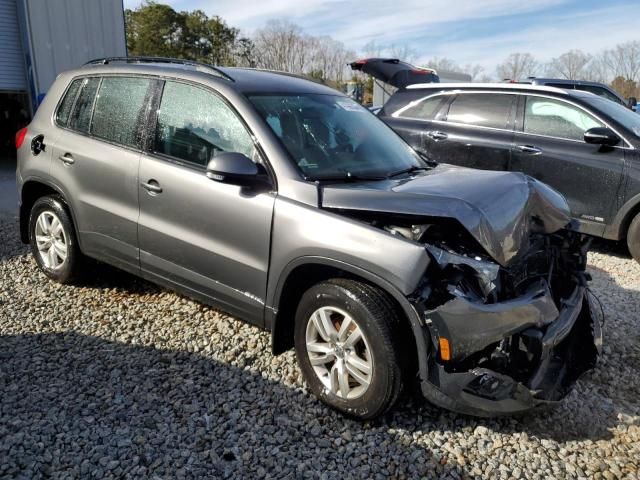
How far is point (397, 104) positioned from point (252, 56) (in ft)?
90.5

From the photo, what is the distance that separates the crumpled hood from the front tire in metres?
0.45

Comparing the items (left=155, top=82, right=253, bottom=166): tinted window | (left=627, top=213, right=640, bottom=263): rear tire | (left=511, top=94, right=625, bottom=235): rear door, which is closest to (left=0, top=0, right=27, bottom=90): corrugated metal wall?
(left=155, top=82, right=253, bottom=166): tinted window

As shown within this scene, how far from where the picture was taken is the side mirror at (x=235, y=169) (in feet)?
9.62

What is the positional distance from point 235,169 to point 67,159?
1908 mm

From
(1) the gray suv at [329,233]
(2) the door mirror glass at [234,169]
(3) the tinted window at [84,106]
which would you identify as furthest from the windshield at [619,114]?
(3) the tinted window at [84,106]

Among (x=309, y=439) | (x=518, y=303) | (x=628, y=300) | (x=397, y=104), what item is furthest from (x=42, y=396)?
(x=397, y=104)

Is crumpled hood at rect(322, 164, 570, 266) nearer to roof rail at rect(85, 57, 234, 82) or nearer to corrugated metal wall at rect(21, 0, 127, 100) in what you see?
roof rail at rect(85, 57, 234, 82)

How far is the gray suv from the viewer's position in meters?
2.54

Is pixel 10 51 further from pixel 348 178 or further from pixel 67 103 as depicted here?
pixel 348 178

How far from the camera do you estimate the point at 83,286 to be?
4.61m

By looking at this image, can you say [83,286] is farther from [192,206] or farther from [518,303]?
[518,303]

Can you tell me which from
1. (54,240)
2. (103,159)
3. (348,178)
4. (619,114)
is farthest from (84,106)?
(619,114)

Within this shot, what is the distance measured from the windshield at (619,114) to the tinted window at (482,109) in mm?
853

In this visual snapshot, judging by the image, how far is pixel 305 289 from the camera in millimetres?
3109
